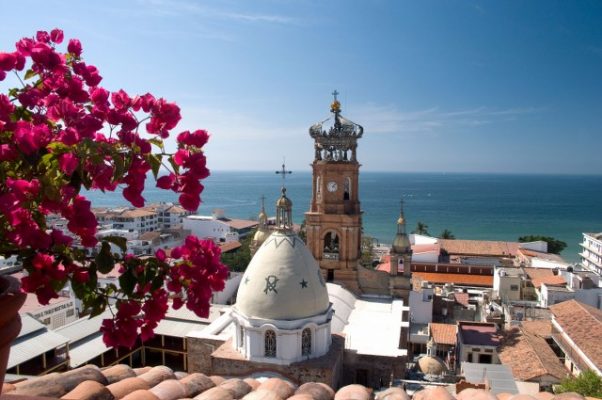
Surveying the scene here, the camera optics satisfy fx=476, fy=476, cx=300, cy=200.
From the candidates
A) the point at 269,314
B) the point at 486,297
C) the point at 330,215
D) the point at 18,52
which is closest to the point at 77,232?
the point at 18,52

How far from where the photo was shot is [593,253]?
5059cm

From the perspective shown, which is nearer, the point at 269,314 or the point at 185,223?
the point at 269,314

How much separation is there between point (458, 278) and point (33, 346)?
30.2 meters

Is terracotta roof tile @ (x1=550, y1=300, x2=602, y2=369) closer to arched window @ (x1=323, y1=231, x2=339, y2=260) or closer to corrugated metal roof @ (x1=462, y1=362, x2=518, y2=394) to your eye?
corrugated metal roof @ (x1=462, y1=362, x2=518, y2=394)

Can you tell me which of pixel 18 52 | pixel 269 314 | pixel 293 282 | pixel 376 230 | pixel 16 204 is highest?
pixel 18 52

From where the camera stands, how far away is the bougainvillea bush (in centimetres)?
212

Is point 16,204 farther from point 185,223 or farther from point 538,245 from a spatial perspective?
point 185,223

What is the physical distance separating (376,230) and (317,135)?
246 feet

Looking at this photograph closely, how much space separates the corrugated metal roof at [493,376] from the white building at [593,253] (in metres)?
40.2

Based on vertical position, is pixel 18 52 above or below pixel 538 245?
above

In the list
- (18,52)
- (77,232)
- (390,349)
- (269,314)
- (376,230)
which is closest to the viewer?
(77,232)

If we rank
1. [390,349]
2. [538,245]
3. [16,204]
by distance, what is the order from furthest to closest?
[538,245] → [390,349] → [16,204]

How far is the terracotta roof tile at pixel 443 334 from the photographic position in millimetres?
22500

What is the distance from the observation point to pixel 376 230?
96250mm
